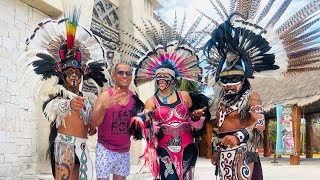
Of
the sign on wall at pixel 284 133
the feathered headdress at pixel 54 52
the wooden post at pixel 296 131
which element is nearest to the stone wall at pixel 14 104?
the feathered headdress at pixel 54 52

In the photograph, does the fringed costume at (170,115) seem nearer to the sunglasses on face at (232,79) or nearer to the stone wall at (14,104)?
the sunglasses on face at (232,79)

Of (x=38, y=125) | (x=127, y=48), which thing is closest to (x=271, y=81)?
(x=38, y=125)

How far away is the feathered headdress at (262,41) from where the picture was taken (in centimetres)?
362

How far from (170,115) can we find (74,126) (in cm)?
95

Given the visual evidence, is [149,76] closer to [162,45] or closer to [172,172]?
[162,45]

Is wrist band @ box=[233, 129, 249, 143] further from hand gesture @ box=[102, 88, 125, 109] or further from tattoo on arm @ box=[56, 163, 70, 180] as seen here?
tattoo on arm @ box=[56, 163, 70, 180]

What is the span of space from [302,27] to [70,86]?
2.32 m

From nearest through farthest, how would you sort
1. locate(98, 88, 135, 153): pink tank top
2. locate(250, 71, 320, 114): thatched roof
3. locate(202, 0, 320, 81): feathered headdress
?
locate(202, 0, 320, 81): feathered headdress, locate(98, 88, 135, 153): pink tank top, locate(250, 71, 320, 114): thatched roof

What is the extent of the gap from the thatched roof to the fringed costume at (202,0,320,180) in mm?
9737

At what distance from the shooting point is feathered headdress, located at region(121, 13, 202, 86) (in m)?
4.16

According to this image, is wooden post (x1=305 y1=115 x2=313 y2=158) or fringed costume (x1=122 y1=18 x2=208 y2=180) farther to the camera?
wooden post (x1=305 y1=115 x2=313 y2=158)

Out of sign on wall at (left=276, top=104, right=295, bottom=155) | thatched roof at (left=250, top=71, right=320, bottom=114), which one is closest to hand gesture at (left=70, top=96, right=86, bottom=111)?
thatched roof at (left=250, top=71, right=320, bottom=114)

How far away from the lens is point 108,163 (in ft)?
12.7

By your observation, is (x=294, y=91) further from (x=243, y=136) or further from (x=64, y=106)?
(x=64, y=106)
